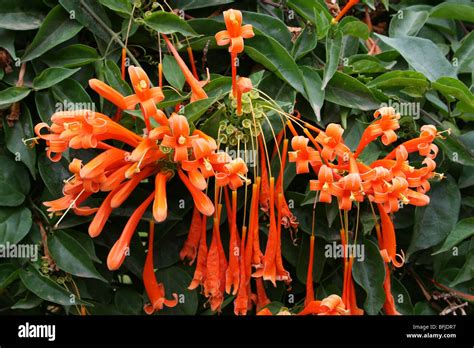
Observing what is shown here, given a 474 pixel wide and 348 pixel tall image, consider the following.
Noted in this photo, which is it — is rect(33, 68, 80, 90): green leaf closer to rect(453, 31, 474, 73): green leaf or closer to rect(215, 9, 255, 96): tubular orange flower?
rect(215, 9, 255, 96): tubular orange flower

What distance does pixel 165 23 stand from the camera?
1.12 metres

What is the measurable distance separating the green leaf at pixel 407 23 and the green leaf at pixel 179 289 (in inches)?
22.9

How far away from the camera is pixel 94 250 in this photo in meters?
1.14

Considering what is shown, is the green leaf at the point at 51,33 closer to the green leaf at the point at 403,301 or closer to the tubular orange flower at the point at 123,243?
the tubular orange flower at the point at 123,243

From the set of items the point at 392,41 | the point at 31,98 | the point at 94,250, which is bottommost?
the point at 94,250

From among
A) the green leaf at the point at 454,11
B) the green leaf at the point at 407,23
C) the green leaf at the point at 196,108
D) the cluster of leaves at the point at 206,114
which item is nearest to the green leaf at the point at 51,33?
the cluster of leaves at the point at 206,114

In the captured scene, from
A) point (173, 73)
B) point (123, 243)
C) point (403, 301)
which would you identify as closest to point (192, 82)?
point (173, 73)

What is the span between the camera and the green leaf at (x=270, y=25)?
47.1 inches

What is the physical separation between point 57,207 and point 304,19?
1.78ft

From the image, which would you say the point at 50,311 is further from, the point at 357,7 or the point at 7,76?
the point at 357,7

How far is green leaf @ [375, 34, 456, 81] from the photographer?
4.00ft

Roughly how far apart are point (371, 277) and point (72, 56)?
0.61m

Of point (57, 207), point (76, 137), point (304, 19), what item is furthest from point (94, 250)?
point (304, 19)

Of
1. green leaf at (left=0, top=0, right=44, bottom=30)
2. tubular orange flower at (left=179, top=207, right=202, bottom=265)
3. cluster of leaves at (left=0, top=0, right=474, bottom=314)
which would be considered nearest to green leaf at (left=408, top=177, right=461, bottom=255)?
cluster of leaves at (left=0, top=0, right=474, bottom=314)
